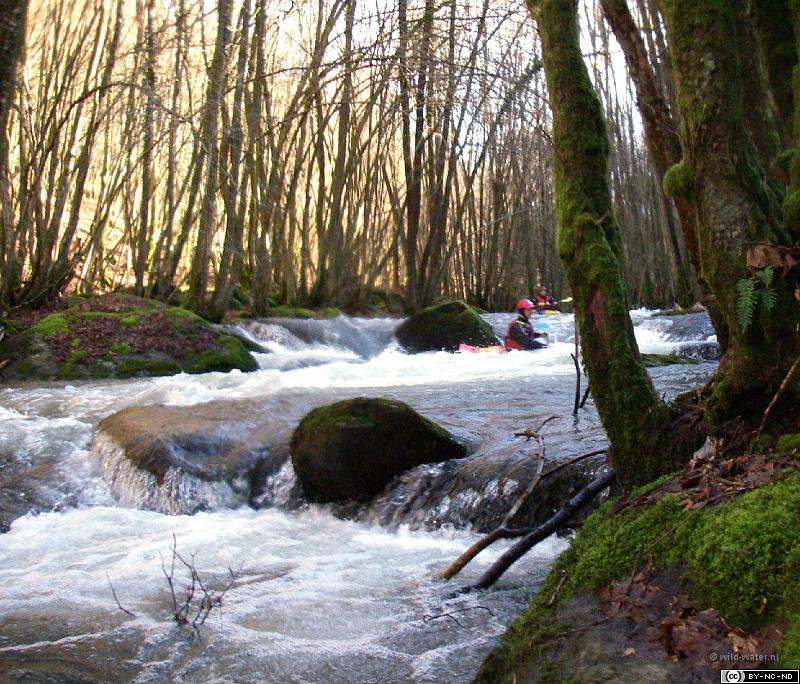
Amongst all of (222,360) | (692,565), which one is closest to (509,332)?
(222,360)

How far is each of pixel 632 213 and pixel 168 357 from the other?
20412 mm

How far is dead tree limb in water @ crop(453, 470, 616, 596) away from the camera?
3.04 m

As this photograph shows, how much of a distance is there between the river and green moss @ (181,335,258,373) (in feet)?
10.1

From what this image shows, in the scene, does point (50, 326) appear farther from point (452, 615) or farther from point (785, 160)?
point (785, 160)

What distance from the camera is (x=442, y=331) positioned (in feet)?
52.6

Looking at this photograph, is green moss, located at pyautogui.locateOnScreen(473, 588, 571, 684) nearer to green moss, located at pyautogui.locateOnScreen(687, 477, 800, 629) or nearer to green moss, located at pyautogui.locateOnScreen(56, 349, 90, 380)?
green moss, located at pyautogui.locateOnScreen(687, 477, 800, 629)

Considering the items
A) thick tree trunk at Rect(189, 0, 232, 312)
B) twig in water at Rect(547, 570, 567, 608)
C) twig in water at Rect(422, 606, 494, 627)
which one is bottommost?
twig in water at Rect(422, 606, 494, 627)

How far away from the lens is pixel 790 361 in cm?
274

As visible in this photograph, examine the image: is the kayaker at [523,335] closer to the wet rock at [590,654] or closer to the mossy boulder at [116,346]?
the mossy boulder at [116,346]

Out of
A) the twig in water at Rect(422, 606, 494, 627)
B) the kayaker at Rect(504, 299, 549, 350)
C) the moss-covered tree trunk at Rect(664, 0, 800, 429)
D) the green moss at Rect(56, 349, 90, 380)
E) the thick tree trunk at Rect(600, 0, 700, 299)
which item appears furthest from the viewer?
the kayaker at Rect(504, 299, 549, 350)

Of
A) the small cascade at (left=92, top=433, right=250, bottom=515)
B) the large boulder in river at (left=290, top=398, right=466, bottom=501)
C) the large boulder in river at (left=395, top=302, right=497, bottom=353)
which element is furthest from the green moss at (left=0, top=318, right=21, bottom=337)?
the large boulder in river at (left=290, top=398, right=466, bottom=501)

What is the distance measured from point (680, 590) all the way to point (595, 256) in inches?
60.8

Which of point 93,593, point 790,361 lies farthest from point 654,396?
point 93,593

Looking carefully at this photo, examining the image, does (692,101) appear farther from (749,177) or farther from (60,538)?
(60,538)
